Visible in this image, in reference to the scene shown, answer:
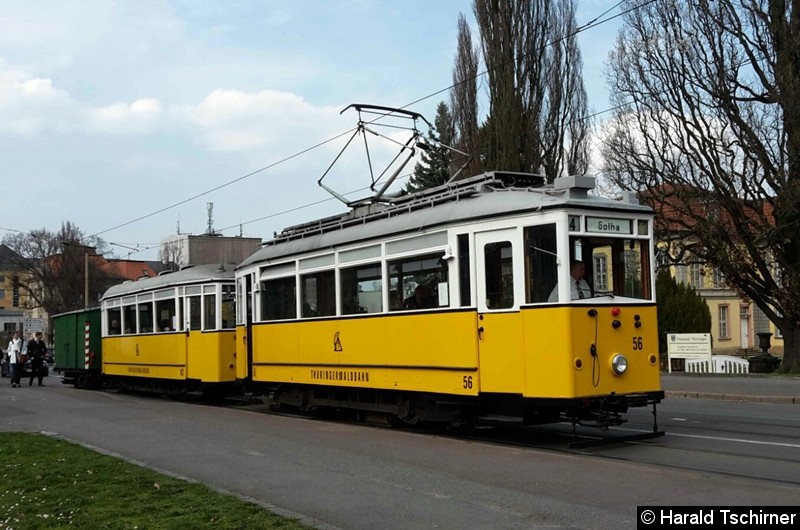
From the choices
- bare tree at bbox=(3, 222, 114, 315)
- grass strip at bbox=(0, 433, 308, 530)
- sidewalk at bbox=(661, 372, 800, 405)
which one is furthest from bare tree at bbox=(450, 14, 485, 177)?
bare tree at bbox=(3, 222, 114, 315)

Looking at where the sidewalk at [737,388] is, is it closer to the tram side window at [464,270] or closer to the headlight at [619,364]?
the headlight at [619,364]

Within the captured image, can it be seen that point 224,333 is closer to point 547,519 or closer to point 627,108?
point 547,519

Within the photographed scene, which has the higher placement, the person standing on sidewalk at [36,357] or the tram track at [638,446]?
the person standing on sidewalk at [36,357]

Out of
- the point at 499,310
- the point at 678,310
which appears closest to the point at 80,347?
the point at 499,310

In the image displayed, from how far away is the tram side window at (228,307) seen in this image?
19391mm

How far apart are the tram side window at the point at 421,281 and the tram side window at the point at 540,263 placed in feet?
4.74

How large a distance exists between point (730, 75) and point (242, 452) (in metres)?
22.1

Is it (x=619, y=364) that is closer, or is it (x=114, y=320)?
(x=619, y=364)

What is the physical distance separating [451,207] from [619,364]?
3133 millimetres

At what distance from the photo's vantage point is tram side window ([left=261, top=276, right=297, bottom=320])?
623 inches

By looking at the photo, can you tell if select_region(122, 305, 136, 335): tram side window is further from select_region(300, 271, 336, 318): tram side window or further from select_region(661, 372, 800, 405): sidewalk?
select_region(661, 372, 800, 405): sidewalk

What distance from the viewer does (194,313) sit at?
20234 millimetres

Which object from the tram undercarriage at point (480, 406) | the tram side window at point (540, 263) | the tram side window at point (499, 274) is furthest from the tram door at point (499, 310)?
the tram undercarriage at point (480, 406)

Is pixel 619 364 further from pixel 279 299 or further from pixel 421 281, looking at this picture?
pixel 279 299
